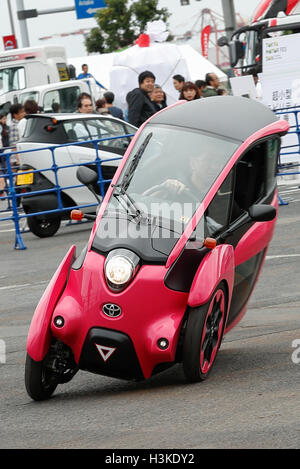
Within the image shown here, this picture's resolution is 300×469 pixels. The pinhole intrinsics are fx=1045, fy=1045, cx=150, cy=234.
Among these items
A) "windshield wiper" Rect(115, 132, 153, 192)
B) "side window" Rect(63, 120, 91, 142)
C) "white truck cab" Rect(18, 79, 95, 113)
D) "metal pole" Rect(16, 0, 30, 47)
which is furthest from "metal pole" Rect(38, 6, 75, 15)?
"windshield wiper" Rect(115, 132, 153, 192)

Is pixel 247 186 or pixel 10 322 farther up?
pixel 247 186

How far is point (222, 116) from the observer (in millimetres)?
6605

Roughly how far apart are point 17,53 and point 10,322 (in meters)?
24.2

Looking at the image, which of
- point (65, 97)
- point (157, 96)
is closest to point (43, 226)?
point (157, 96)

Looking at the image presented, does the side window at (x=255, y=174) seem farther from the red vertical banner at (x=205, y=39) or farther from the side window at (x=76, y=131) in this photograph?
the red vertical banner at (x=205, y=39)

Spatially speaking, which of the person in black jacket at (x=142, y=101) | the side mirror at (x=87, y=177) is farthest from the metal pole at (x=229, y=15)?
the side mirror at (x=87, y=177)

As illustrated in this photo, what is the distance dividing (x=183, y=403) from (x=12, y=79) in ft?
90.3

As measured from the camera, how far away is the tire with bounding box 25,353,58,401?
607cm

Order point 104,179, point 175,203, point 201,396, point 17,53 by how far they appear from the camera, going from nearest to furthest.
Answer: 1. point 201,396
2. point 175,203
3. point 104,179
4. point 17,53

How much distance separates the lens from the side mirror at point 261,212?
6277 mm

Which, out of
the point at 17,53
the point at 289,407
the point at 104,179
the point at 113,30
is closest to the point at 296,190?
the point at 104,179

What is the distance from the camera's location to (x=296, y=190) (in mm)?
18047

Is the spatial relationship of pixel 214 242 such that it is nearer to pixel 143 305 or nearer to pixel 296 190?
pixel 143 305

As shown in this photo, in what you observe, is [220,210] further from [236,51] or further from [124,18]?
[124,18]
